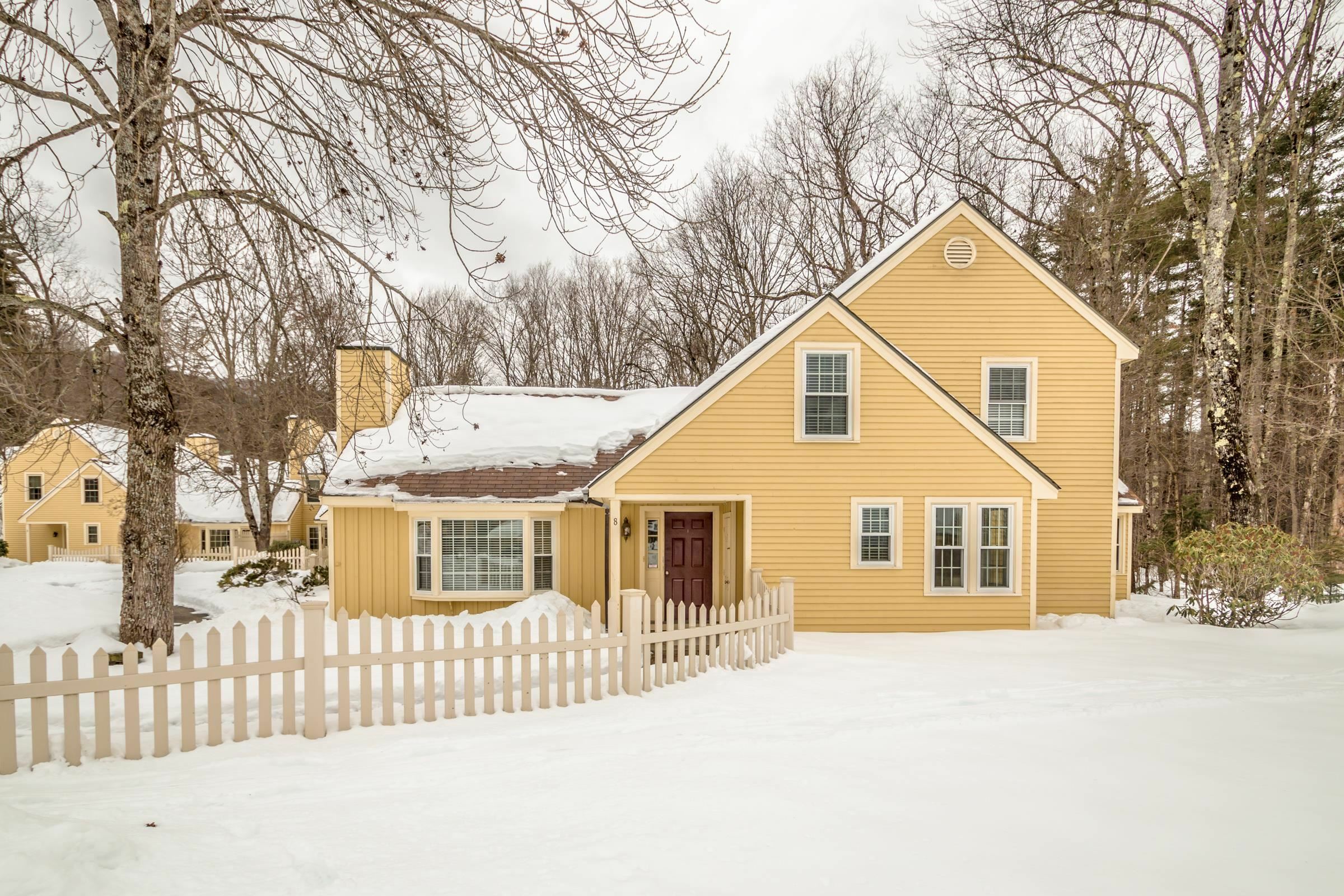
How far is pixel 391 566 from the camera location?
513 inches

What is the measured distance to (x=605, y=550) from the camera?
13125 millimetres

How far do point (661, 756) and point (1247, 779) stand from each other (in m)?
3.96

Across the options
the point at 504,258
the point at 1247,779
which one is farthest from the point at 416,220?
the point at 1247,779

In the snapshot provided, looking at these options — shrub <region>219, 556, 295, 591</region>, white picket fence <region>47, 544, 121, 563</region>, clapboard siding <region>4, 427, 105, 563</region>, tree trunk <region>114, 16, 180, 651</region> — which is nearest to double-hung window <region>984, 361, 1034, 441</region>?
tree trunk <region>114, 16, 180, 651</region>

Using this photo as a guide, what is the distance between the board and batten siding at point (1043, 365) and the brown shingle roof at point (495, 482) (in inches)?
268

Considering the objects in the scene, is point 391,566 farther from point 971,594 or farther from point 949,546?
point 971,594

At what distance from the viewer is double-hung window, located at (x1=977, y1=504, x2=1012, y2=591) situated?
38.4 ft

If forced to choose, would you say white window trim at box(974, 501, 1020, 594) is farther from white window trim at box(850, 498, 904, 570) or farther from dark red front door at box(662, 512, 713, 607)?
dark red front door at box(662, 512, 713, 607)

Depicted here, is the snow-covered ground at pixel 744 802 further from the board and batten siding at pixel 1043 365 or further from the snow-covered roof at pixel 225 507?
the snow-covered roof at pixel 225 507

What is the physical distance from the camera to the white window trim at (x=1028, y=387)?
13.4 m

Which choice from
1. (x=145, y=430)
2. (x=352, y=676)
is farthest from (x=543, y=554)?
(x=145, y=430)

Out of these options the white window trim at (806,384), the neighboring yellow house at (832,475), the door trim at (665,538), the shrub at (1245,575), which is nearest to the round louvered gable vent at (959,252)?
the neighboring yellow house at (832,475)

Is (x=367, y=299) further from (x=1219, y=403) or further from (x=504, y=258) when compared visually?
(x=1219, y=403)

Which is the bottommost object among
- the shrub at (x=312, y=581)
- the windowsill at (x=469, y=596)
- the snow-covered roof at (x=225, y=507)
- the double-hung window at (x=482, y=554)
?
the shrub at (x=312, y=581)
